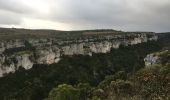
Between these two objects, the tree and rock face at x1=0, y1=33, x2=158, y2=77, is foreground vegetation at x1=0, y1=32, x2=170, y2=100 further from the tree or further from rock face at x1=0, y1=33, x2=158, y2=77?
rock face at x1=0, y1=33, x2=158, y2=77

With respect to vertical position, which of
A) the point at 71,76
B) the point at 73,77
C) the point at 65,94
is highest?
the point at 65,94

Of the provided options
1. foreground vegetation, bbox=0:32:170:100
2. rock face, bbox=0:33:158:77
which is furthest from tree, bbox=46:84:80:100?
rock face, bbox=0:33:158:77

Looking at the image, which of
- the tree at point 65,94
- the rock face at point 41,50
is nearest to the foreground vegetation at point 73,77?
the tree at point 65,94

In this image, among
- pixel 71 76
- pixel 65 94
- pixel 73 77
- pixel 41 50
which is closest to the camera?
pixel 65 94

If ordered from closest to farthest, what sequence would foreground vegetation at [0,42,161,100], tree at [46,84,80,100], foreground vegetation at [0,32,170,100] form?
1. tree at [46,84,80,100]
2. foreground vegetation at [0,32,170,100]
3. foreground vegetation at [0,42,161,100]

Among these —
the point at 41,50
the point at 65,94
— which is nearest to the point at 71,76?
the point at 41,50

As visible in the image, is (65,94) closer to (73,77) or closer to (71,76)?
(73,77)

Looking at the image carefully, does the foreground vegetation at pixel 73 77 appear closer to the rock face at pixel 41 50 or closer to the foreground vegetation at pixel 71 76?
the foreground vegetation at pixel 71 76

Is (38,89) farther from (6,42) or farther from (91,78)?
(6,42)

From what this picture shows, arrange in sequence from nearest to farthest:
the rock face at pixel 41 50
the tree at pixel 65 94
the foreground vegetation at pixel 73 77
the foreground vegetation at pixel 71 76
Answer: the tree at pixel 65 94, the foreground vegetation at pixel 73 77, the foreground vegetation at pixel 71 76, the rock face at pixel 41 50
